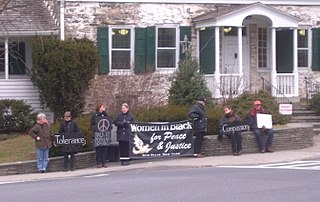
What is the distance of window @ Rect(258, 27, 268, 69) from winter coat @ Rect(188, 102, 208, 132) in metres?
9.53

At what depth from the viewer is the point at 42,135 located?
20.6m

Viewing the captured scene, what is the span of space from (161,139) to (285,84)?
32.0 feet

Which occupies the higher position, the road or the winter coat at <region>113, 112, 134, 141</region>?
the winter coat at <region>113, 112, 134, 141</region>

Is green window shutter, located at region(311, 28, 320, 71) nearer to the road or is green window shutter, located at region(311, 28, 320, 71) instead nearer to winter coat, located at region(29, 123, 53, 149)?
the road

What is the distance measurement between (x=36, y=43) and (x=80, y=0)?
2.78 m

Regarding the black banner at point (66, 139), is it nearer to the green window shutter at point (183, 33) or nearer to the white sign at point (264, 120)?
the white sign at point (264, 120)

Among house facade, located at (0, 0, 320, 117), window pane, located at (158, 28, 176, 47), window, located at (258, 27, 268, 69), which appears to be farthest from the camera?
window, located at (258, 27, 268, 69)

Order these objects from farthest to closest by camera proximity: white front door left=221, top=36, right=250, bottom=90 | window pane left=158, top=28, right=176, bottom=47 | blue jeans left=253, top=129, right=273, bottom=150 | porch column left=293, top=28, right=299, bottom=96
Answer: white front door left=221, top=36, right=250, bottom=90 → porch column left=293, top=28, right=299, bottom=96 → window pane left=158, top=28, right=176, bottom=47 → blue jeans left=253, top=129, right=273, bottom=150

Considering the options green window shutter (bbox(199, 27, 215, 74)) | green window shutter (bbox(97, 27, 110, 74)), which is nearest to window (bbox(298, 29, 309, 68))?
green window shutter (bbox(199, 27, 215, 74))

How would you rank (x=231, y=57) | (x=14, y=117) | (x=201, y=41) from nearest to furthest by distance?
(x=14, y=117) < (x=201, y=41) < (x=231, y=57)

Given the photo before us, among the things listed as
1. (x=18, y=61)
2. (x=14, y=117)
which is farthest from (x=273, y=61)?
(x=14, y=117)

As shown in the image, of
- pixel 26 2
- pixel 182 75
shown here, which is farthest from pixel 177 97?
pixel 26 2

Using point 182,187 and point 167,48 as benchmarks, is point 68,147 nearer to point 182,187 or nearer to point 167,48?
point 182,187

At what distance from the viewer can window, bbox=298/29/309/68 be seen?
1255 inches
